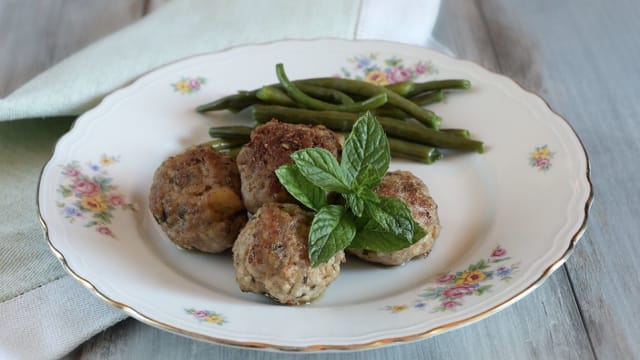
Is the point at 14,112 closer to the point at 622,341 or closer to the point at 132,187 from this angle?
the point at 132,187

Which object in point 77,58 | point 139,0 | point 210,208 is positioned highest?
point 210,208

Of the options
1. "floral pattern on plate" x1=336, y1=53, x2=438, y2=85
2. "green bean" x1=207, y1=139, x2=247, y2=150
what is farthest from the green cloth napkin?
"green bean" x1=207, y1=139, x2=247, y2=150

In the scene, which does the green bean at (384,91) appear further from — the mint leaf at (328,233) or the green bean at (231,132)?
the mint leaf at (328,233)

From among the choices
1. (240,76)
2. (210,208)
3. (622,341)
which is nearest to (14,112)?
(240,76)

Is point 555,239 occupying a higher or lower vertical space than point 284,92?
higher

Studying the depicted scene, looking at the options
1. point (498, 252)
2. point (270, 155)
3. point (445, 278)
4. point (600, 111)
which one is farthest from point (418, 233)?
point (600, 111)

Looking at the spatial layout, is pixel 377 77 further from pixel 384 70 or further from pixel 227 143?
pixel 227 143

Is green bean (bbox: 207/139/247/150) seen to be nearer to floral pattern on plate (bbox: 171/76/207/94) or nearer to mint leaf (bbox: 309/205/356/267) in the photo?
floral pattern on plate (bbox: 171/76/207/94)
